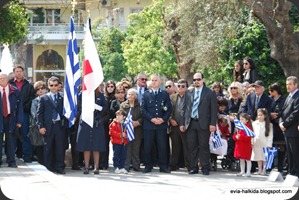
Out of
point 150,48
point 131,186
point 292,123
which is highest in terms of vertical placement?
point 150,48

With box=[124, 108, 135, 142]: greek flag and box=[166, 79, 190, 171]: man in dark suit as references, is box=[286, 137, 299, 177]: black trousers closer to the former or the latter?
box=[166, 79, 190, 171]: man in dark suit

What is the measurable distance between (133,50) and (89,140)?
36086 mm

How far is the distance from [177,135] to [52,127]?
9.51 feet

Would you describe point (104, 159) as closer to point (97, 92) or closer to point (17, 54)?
point (97, 92)

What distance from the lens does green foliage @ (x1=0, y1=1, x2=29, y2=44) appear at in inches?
773

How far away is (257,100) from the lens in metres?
16.2

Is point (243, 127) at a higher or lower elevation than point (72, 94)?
lower

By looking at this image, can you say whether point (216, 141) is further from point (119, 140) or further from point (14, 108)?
point (14, 108)

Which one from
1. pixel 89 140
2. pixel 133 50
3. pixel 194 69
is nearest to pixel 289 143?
pixel 89 140

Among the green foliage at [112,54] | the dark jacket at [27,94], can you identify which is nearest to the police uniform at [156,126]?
the dark jacket at [27,94]

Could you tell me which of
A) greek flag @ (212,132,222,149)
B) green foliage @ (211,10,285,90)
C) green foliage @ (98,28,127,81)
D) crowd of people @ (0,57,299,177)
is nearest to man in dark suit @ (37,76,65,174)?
crowd of people @ (0,57,299,177)

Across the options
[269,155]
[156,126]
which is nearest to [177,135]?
[156,126]

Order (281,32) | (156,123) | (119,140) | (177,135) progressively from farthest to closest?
(281,32) → (177,135) → (156,123) → (119,140)

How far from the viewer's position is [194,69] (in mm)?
36812
